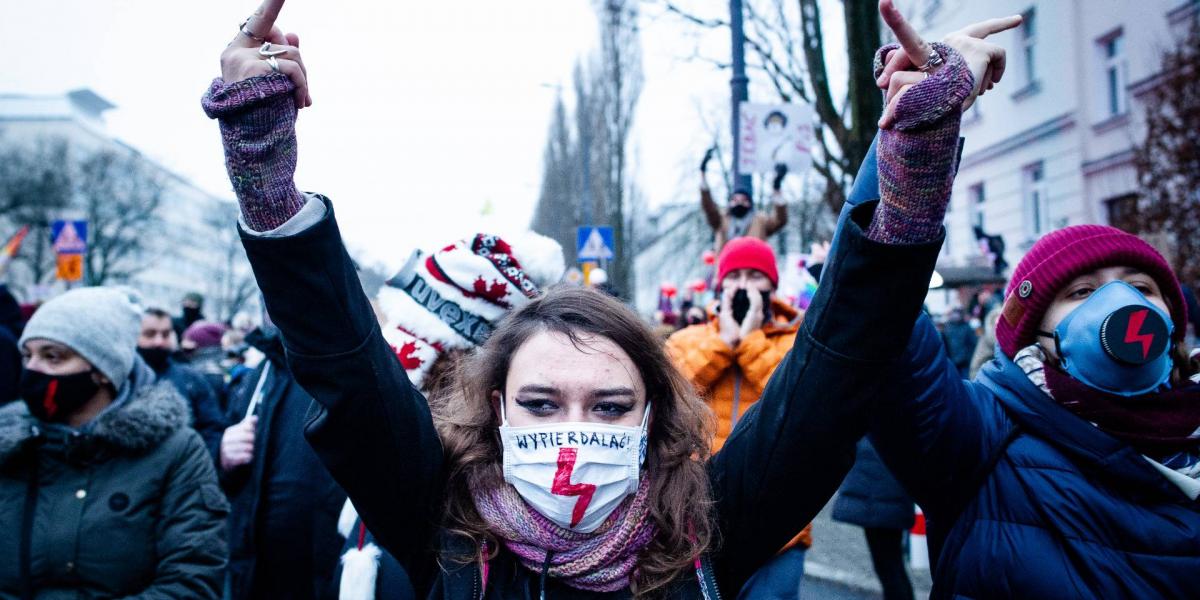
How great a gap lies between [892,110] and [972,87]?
135 millimetres

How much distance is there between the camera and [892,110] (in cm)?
144

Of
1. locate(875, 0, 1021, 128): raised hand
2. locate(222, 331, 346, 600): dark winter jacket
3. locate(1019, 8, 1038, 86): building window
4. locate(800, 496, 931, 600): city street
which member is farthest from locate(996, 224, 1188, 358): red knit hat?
locate(1019, 8, 1038, 86): building window

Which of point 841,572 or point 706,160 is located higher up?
point 706,160

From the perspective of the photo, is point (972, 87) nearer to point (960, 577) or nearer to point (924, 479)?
point (924, 479)

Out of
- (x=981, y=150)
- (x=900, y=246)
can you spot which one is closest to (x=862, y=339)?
(x=900, y=246)

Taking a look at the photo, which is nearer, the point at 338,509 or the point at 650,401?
the point at 650,401

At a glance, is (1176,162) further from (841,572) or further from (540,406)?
(540,406)

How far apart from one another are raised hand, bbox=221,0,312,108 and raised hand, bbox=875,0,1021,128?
3.19ft

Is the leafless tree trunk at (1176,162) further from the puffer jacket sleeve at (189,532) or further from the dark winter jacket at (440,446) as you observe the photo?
the puffer jacket sleeve at (189,532)

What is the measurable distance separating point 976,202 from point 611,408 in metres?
22.5

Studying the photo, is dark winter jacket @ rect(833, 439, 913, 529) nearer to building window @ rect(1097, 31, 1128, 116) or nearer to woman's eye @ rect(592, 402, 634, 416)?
woman's eye @ rect(592, 402, 634, 416)

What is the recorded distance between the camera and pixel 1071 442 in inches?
81.0

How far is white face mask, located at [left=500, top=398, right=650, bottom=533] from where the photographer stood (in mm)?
1760

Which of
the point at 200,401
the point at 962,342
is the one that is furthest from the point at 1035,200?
the point at 200,401
